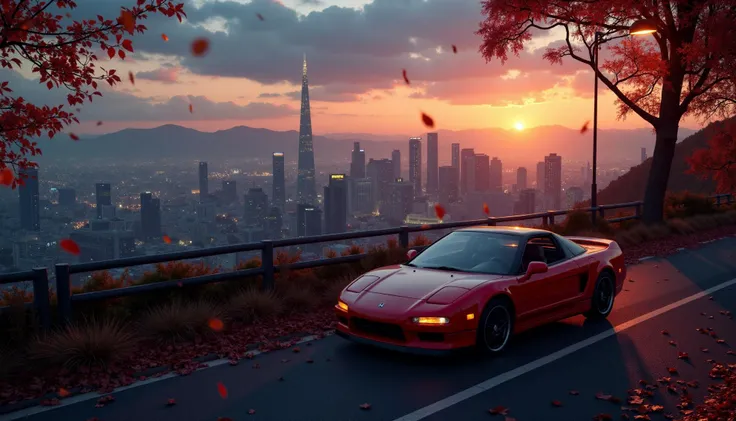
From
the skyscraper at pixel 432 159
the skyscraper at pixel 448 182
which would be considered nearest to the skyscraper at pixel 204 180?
the skyscraper at pixel 448 182

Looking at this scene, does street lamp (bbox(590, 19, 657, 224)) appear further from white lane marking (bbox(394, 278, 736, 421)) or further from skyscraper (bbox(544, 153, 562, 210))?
skyscraper (bbox(544, 153, 562, 210))

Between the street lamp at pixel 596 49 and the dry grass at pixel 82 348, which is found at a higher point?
the street lamp at pixel 596 49

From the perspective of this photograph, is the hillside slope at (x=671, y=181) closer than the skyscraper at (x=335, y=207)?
No

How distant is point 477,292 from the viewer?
6.79 metres

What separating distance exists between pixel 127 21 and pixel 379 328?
4.74 m

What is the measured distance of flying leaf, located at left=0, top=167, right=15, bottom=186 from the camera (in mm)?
7992

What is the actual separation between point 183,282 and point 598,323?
5646 mm

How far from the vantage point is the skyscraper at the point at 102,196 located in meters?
29.2

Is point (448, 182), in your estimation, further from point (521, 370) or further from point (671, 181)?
point (521, 370)

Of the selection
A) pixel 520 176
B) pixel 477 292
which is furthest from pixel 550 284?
pixel 520 176

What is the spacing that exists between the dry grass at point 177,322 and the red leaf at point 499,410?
153 inches

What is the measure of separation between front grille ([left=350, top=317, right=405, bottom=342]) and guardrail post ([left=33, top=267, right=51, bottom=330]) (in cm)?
346

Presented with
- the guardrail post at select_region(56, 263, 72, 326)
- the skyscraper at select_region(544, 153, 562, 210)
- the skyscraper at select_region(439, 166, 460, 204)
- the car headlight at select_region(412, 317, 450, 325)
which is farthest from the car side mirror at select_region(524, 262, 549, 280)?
the skyscraper at select_region(544, 153, 562, 210)

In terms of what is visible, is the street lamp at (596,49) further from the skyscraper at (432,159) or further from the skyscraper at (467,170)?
the skyscraper at (432,159)
